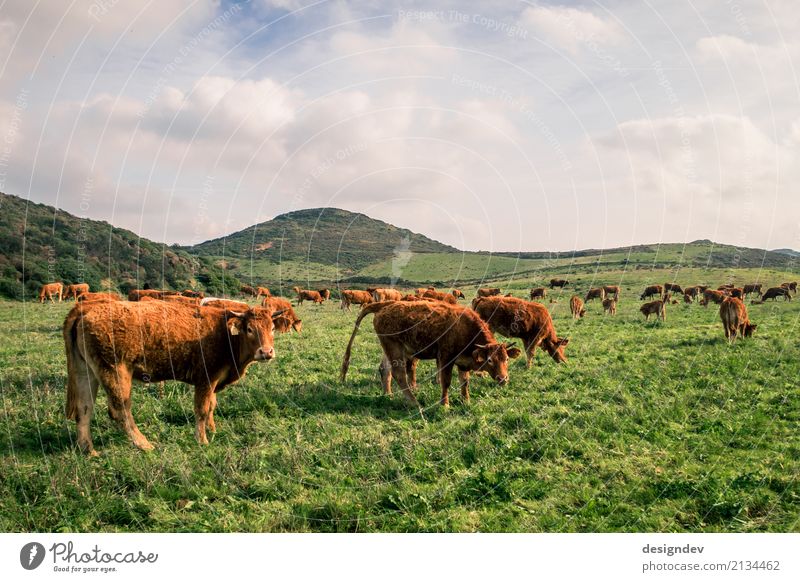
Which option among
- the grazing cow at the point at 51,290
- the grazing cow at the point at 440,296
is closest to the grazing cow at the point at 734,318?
the grazing cow at the point at 440,296

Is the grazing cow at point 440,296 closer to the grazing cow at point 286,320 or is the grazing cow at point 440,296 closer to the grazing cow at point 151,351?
the grazing cow at point 286,320

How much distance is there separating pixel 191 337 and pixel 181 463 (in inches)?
94.6

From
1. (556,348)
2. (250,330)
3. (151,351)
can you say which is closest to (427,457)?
(250,330)

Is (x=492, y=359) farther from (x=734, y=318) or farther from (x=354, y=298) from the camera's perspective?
(x=354, y=298)

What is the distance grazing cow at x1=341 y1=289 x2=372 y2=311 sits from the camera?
42.2 meters

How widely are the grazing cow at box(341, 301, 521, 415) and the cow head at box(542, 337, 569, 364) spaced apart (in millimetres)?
4160

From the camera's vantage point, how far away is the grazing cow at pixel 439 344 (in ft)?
36.7

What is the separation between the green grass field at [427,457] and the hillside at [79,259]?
37.3 metres

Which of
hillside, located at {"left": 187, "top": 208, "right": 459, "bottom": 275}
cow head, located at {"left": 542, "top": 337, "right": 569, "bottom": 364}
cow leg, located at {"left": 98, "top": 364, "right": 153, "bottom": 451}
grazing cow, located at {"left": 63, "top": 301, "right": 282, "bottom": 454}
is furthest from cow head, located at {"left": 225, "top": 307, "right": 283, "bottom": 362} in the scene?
hillside, located at {"left": 187, "top": 208, "right": 459, "bottom": 275}

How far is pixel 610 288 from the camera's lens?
4906cm

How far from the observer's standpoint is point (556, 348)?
15812mm

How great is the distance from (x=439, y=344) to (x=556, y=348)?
592cm

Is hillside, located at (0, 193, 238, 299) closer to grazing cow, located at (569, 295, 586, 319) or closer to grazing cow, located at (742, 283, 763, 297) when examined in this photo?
Answer: grazing cow, located at (569, 295, 586, 319)

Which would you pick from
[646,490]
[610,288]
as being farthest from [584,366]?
[610,288]
